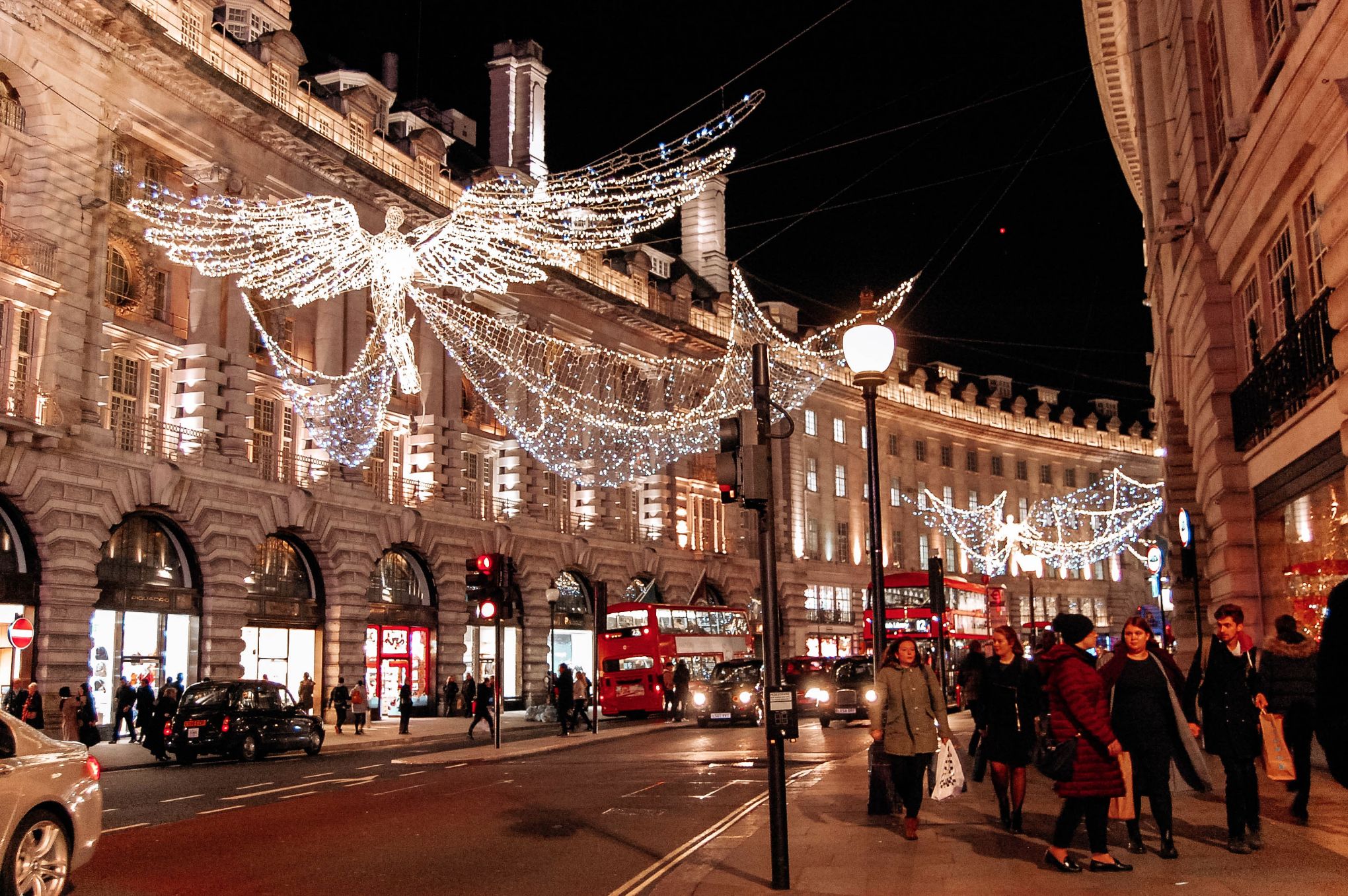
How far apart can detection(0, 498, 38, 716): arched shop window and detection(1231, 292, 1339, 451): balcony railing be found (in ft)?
74.1

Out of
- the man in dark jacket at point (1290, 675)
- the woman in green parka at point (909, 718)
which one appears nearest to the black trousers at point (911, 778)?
the woman in green parka at point (909, 718)

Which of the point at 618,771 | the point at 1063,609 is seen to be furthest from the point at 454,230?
the point at 1063,609

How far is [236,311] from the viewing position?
32.6m

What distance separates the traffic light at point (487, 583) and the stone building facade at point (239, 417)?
31.6ft

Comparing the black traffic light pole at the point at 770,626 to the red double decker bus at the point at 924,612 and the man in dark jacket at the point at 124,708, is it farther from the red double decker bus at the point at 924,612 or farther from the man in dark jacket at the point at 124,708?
the red double decker bus at the point at 924,612

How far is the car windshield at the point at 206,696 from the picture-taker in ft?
77.8

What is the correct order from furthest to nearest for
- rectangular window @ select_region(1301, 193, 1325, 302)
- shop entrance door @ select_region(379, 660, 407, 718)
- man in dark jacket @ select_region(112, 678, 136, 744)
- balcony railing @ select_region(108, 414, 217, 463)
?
shop entrance door @ select_region(379, 660, 407, 718) < balcony railing @ select_region(108, 414, 217, 463) < man in dark jacket @ select_region(112, 678, 136, 744) < rectangular window @ select_region(1301, 193, 1325, 302)

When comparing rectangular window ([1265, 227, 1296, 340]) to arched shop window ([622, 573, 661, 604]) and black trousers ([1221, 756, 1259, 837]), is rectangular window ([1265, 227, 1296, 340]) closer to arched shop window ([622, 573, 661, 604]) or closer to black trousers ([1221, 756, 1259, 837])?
black trousers ([1221, 756, 1259, 837])

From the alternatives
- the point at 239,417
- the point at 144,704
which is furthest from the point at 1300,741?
the point at 239,417

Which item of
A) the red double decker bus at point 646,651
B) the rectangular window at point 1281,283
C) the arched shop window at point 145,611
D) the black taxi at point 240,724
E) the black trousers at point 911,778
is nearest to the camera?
the black trousers at point 911,778

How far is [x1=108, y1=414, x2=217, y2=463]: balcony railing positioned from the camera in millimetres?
29562

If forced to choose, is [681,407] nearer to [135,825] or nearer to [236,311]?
[236,311]

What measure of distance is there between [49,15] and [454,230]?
9.25m

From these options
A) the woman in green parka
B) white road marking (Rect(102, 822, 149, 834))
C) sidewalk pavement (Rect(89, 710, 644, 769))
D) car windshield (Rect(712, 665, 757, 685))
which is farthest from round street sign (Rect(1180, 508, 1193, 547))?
car windshield (Rect(712, 665, 757, 685))
